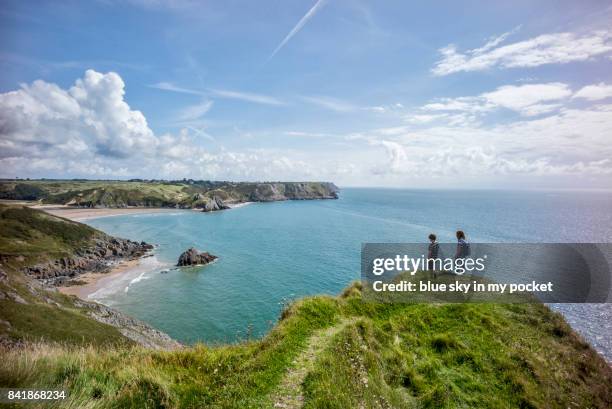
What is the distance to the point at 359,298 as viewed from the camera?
53.4 ft

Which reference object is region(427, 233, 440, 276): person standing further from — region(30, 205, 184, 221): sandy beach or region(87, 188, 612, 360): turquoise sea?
region(30, 205, 184, 221): sandy beach

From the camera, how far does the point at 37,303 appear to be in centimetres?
3222

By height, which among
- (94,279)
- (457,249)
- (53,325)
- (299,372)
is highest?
(457,249)

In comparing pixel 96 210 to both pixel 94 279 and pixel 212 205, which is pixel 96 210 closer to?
pixel 212 205

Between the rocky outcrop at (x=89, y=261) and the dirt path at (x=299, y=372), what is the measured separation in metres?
64.3

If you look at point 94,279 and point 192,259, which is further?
point 192,259

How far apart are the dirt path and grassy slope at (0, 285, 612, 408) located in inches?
4.3

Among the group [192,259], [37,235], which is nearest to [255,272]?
[192,259]

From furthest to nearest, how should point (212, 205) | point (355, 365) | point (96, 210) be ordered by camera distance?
point (212, 205) < point (96, 210) < point (355, 365)

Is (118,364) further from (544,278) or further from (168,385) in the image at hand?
(544,278)

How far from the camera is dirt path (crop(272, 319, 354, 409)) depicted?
25.9 ft
